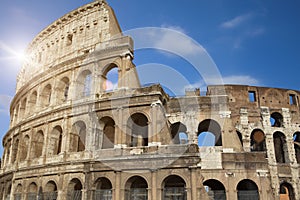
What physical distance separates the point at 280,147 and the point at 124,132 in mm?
14519

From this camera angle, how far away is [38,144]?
19.8m

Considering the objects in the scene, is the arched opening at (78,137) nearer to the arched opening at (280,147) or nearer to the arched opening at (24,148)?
the arched opening at (24,148)

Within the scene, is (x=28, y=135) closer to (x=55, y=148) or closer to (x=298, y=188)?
(x=55, y=148)

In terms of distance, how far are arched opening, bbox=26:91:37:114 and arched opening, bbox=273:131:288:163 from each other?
1977cm

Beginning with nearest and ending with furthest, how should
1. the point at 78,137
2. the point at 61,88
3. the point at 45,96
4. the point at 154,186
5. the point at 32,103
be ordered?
1. the point at 154,186
2. the point at 78,137
3. the point at 61,88
4. the point at 45,96
5. the point at 32,103

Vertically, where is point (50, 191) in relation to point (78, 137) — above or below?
below

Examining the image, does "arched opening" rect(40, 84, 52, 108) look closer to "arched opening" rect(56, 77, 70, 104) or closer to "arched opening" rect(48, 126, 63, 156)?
"arched opening" rect(56, 77, 70, 104)

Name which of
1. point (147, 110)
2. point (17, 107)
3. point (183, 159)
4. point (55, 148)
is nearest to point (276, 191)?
point (183, 159)

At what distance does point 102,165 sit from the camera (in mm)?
15156

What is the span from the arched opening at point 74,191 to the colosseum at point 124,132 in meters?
0.08

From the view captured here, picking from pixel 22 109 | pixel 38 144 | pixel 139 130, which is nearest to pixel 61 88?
pixel 38 144

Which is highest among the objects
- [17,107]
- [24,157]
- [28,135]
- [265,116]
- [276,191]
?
[17,107]

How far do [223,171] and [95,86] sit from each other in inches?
388

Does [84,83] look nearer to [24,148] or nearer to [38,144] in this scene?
[38,144]
